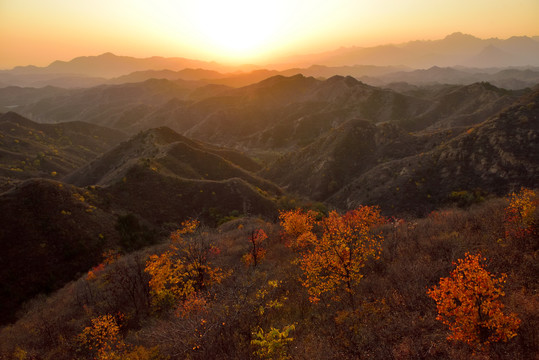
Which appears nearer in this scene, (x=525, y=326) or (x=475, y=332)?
(x=475, y=332)

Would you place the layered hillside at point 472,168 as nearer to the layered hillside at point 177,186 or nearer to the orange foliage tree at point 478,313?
the layered hillside at point 177,186

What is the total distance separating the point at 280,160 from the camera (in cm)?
9912

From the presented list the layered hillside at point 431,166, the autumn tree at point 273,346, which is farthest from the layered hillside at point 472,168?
the autumn tree at point 273,346

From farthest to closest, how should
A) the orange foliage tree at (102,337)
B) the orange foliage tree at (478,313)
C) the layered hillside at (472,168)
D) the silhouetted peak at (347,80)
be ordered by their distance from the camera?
the silhouetted peak at (347,80) → the layered hillside at (472,168) → the orange foliage tree at (102,337) → the orange foliage tree at (478,313)

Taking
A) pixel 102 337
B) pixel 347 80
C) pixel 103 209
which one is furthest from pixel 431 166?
pixel 347 80

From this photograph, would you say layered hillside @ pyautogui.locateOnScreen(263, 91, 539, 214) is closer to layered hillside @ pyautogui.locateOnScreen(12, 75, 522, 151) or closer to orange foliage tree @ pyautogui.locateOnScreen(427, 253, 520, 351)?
layered hillside @ pyautogui.locateOnScreen(12, 75, 522, 151)

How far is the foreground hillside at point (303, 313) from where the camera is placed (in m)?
11.1

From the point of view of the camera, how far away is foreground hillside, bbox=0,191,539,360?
11.1 m

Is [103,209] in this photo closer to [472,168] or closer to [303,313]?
[303,313]

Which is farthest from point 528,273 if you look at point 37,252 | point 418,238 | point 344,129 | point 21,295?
point 344,129

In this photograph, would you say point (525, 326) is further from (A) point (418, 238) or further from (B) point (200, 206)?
(B) point (200, 206)

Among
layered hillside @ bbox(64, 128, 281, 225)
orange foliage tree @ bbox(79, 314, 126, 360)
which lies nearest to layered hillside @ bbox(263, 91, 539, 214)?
layered hillside @ bbox(64, 128, 281, 225)

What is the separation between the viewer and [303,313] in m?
15.5

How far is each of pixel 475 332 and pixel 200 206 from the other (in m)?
52.6
